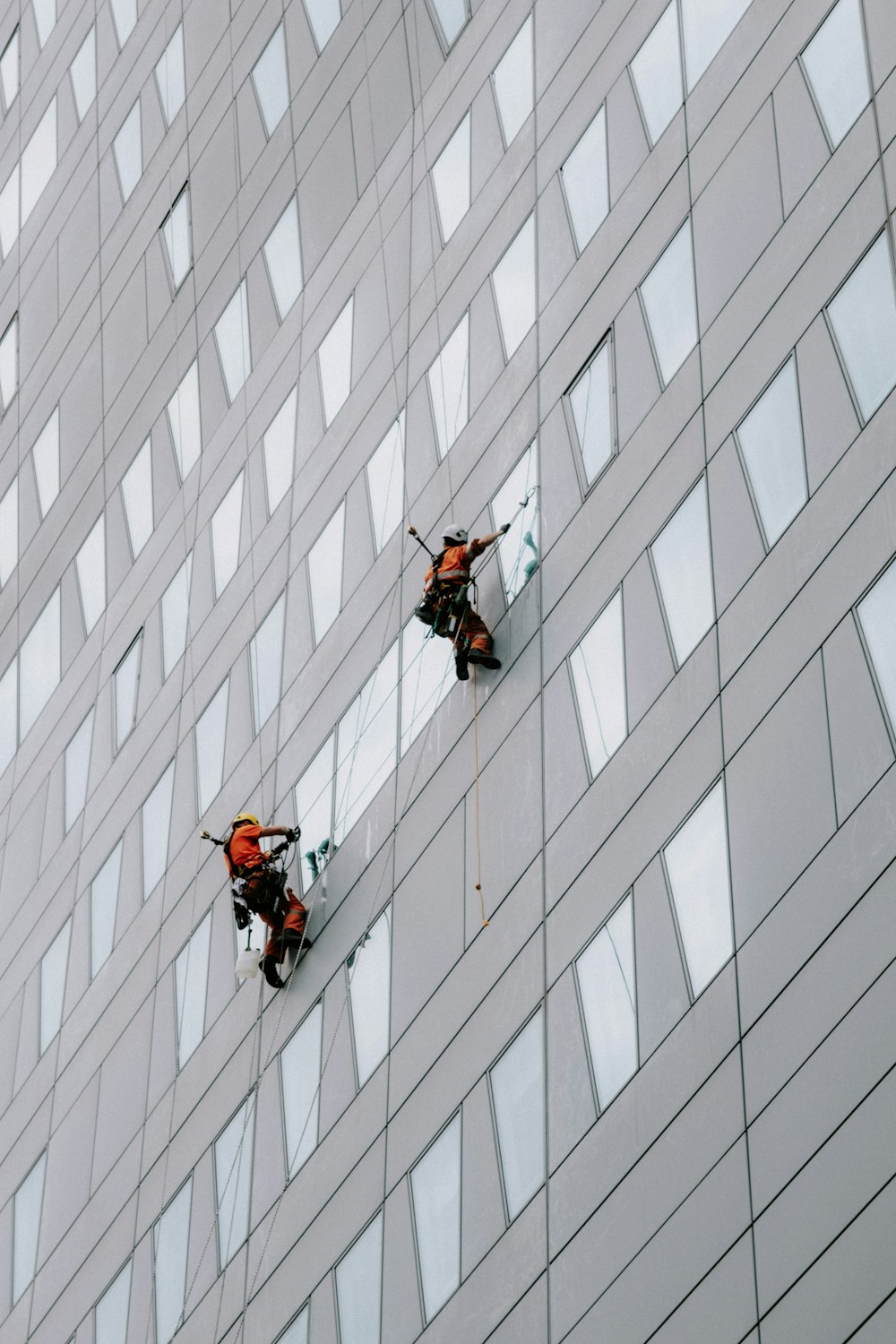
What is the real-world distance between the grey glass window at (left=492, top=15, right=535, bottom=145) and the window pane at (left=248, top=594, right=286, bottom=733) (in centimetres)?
688

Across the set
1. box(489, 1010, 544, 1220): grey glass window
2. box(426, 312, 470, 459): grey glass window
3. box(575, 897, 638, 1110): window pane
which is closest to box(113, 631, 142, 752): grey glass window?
box(426, 312, 470, 459): grey glass window

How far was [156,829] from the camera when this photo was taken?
32.9 meters

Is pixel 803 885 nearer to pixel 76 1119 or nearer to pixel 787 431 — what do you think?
pixel 787 431

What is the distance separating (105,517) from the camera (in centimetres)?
3825

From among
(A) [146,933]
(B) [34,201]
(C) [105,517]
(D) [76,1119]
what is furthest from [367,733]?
(B) [34,201]

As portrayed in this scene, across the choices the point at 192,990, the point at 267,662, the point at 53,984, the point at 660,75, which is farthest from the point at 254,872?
the point at 660,75

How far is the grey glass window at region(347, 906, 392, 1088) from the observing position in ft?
83.9

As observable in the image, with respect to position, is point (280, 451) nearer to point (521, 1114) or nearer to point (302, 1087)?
point (302, 1087)

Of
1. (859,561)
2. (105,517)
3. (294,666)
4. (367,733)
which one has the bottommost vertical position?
(859,561)

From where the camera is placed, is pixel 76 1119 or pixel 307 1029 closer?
pixel 307 1029

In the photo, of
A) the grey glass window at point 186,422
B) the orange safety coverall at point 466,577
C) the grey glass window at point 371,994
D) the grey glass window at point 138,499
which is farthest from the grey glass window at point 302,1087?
the grey glass window at point 138,499

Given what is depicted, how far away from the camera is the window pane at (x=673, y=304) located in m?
24.6

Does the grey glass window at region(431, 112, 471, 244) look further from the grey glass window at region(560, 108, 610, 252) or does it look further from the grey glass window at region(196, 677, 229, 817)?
the grey glass window at region(196, 677, 229, 817)

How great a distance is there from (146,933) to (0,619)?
36.5 feet
